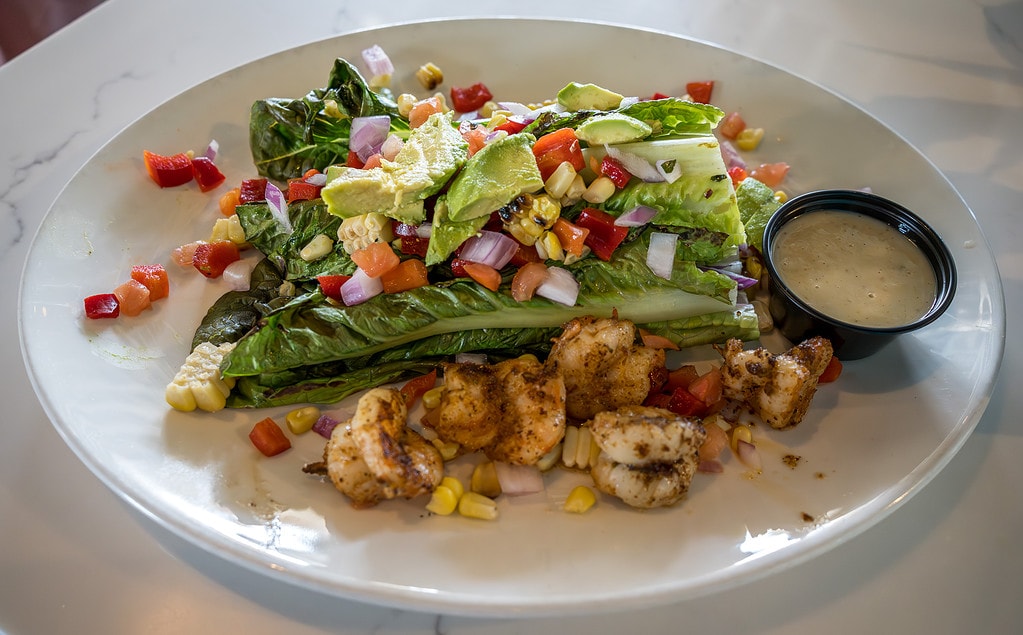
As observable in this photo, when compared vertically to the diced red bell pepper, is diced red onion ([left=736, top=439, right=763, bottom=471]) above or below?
below

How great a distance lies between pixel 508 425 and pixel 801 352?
1567 mm

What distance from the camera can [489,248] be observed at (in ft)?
12.5

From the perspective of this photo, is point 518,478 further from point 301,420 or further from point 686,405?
point 301,420

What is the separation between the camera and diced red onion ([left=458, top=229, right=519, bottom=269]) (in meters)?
3.81

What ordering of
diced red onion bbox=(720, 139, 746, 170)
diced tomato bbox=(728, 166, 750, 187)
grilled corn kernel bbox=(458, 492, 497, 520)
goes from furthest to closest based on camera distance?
1. diced red onion bbox=(720, 139, 746, 170)
2. diced tomato bbox=(728, 166, 750, 187)
3. grilled corn kernel bbox=(458, 492, 497, 520)

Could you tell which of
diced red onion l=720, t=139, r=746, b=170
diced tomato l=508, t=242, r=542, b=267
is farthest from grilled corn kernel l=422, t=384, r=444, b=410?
diced red onion l=720, t=139, r=746, b=170

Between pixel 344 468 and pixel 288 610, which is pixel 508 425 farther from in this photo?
pixel 288 610

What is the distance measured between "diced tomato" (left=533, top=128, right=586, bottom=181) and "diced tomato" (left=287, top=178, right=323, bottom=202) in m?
1.48

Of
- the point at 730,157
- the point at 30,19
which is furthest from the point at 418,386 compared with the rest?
the point at 30,19

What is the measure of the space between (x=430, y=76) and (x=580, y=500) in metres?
3.46

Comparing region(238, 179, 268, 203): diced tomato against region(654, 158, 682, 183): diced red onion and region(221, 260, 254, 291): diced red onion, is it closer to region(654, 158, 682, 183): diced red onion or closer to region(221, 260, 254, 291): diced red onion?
region(221, 260, 254, 291): diced red onion

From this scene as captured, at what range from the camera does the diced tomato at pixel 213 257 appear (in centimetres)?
433

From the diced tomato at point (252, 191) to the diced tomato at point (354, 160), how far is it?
64 centimetres

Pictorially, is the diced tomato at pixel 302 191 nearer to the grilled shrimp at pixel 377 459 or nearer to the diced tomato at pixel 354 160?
the diced tomato at pixel 354 160
